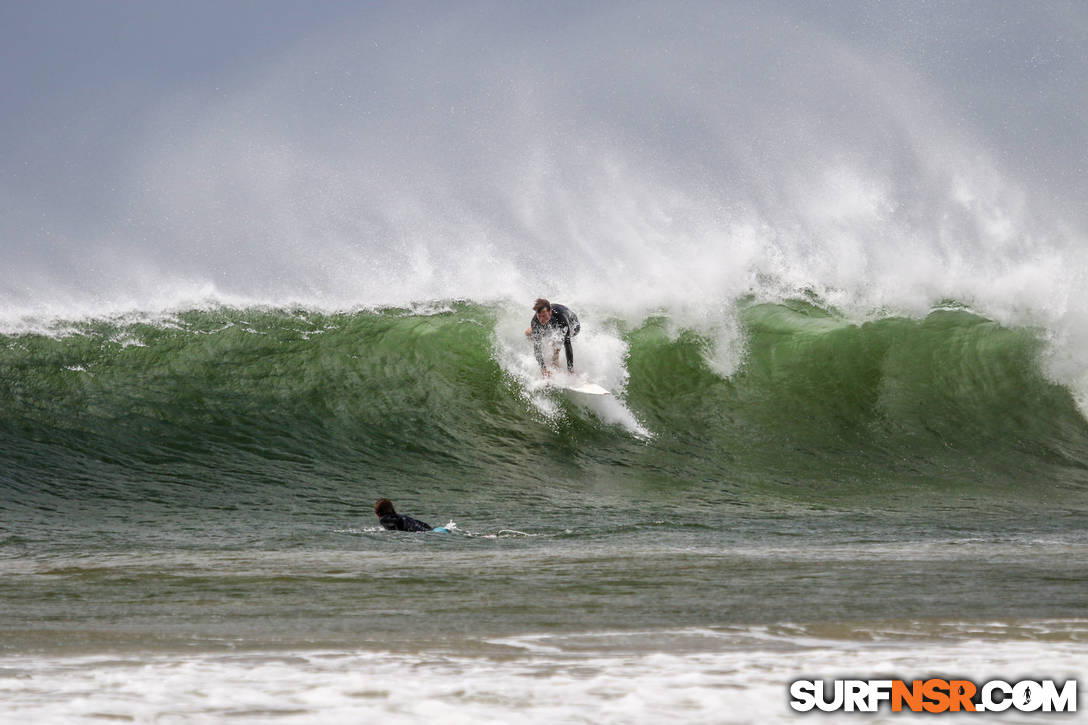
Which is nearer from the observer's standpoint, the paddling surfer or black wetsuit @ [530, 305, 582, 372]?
the paddling surfer

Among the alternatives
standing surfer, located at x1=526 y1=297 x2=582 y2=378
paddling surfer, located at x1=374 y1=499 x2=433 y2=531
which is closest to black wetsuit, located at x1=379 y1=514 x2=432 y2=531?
paddling surfer, located at x1=374 y1=499 x2=433 y2=531

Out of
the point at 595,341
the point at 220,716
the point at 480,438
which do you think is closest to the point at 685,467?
the point at 480,438

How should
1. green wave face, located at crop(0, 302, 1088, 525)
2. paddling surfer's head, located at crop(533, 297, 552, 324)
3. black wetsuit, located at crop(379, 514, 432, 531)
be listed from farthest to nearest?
paddling surfer's head, located at crop(533, 297, 552, 324) < green wave face, located at crop(0, 302, 1088, 525) < black wetsuit, located at crop(379, 514, 432, 531)

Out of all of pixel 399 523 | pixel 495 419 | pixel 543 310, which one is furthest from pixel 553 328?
pixel 399 523

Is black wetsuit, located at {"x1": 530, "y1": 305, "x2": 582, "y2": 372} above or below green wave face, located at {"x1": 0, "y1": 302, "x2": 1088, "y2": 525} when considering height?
above

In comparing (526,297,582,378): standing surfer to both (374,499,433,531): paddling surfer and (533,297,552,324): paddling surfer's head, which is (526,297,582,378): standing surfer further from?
(374,499,433,531): paddling surfer

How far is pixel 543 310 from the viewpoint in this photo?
41.4 ft

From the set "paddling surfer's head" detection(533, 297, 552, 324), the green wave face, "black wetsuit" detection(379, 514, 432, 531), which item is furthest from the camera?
"paddling surfer's head" detection(533, 297, 552, 324)

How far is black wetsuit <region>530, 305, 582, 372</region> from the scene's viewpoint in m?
12.6

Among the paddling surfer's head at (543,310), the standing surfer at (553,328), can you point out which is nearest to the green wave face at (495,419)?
the standing surfer at (553,328)

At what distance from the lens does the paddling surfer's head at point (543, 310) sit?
12539 millimetres

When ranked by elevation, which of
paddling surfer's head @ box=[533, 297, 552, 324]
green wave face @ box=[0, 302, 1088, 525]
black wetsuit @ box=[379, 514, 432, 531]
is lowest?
black wetsuit @ box=[379, 514, 432, 531]

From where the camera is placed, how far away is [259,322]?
603 inches

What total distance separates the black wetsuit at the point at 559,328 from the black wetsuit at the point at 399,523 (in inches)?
183
